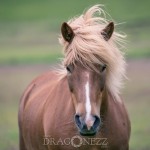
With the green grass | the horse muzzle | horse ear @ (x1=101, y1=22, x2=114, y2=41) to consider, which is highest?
the green grass

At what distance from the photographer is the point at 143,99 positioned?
55.8 feet

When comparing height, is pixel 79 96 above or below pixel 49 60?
below

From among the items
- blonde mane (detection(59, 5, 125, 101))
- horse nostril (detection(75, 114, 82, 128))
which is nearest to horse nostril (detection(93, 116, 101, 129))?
horse nostril (detection(75, 114, 82, 128))

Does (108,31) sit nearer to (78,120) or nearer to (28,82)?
(78,120)

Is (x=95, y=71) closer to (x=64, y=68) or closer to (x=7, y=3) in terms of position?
(x=64, y=68)

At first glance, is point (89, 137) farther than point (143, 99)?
No

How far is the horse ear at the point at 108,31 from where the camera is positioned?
8109 mm

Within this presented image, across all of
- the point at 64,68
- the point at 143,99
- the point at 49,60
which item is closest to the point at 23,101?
the point at 64,68

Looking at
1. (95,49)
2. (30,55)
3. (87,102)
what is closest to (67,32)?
(95,49)

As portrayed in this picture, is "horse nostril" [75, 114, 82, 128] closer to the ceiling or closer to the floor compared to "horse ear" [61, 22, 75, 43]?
closer to the floor

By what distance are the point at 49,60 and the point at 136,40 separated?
4.47 metres

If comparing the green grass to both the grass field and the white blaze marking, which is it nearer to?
the grass field

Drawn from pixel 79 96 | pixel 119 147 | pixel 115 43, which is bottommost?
pixel 119 147

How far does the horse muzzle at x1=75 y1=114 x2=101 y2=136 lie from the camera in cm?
739
